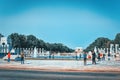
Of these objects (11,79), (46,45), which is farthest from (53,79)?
(46,45)

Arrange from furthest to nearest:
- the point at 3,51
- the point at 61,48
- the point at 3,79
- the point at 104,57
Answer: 1. the point at 61,48
2. the point at 3,51
3. the point at 104,57
4. the point at 3,79

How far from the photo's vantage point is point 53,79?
64.6 ft

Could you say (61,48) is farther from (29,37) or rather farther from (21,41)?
(21,41)

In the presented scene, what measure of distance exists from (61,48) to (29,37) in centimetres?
3838

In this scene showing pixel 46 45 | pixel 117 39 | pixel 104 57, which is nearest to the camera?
pixel 104 57

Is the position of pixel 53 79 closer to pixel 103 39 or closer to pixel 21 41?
pixel 21 41

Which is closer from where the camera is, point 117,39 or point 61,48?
point 117,39

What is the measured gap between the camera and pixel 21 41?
493 ft

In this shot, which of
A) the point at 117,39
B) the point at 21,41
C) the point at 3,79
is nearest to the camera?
the point at 3,79

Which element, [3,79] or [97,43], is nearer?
[3,79]

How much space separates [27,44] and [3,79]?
443ft

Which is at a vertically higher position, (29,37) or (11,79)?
(29,37)

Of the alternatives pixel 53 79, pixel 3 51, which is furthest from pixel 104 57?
pixel 53 79

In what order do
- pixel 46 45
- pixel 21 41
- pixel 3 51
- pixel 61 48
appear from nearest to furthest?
pixel 3 51, pixel 21 41, pixel 46 45, pixel 61 48
